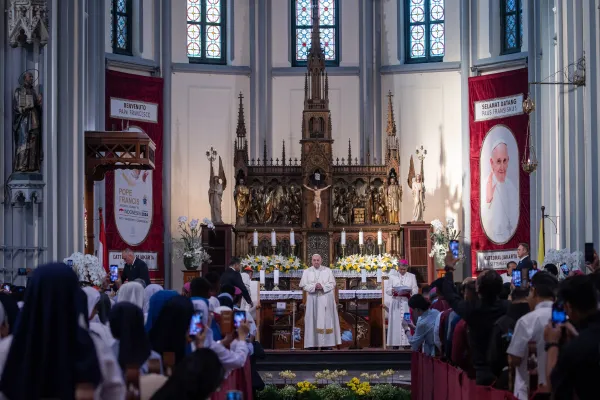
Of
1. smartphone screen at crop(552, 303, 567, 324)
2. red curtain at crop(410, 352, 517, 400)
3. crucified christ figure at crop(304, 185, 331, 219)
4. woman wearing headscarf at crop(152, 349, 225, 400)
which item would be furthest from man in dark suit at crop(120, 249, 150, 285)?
woman wearing headscarf at crop(152, 349, 225, 400)

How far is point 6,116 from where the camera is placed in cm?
1712

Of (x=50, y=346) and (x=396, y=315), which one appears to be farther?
(x=396, y=315)

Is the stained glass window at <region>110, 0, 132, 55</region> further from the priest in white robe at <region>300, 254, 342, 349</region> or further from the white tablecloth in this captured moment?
the priest in white robe at <region>300, 254, 342, 349</region>

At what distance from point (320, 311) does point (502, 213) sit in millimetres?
7228

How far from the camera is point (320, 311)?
22547 millimetres

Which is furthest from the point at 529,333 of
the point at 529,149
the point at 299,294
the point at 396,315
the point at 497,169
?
the point at 497,169

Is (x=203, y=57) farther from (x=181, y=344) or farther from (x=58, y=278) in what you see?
(x=58, y=278)

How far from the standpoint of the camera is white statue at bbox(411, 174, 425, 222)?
2669cm

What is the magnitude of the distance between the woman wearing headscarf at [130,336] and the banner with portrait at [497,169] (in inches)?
831

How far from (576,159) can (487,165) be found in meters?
6.79

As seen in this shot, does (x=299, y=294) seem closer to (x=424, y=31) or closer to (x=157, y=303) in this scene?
(x=424, y=31)

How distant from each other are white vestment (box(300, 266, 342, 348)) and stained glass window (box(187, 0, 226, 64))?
367 inches

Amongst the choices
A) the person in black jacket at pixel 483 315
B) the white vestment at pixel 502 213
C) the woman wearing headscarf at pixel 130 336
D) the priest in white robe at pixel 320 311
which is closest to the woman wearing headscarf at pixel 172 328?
the woman wearing headscarf at pixel 130 336

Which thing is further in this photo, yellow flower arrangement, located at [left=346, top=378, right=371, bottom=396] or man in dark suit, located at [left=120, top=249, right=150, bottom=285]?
man in dark suit, located at [left=120, top=249, right=150, bottom=285]
